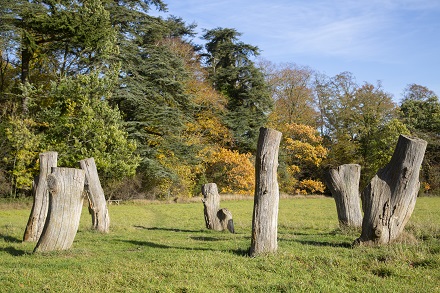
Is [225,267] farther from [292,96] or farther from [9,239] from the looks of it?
[292,96]

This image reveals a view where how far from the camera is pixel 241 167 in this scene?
143 feet

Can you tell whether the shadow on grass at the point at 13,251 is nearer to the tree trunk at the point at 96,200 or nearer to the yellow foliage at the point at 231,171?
the tree trunk at the point at 96,200

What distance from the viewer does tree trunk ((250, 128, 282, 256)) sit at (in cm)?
962

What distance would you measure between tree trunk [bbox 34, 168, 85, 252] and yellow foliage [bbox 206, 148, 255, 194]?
3245 centimetres

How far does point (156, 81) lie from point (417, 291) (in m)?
34.5

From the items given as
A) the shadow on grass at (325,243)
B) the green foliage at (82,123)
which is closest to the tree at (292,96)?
the green foliage at (82,123)

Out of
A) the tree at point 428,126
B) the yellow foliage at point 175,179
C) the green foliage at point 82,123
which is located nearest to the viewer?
the green foliage at point 82,123

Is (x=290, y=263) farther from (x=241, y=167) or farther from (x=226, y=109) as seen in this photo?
(x=226, y=109)

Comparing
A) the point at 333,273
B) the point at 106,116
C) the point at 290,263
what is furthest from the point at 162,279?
the point at 106,116

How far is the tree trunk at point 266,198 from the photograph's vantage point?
962 centimetres

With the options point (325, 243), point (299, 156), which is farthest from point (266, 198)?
point (299, 156)

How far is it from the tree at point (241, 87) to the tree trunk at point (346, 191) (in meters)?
32.7

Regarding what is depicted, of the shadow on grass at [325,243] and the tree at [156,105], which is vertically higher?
the tree at [156,105]

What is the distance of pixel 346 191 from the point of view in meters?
13.9
